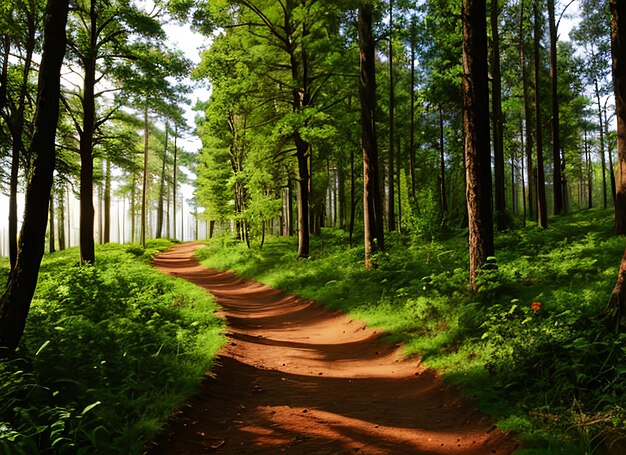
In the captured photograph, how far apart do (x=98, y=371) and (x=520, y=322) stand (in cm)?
566

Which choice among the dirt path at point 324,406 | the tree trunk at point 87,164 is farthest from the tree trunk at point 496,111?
the tree trunk at point 87,164

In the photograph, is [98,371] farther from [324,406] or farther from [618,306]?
[618,306]

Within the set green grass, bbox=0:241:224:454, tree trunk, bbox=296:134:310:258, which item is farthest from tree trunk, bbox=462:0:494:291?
tree trunk, bbox=296:134:310:258

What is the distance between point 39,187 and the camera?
511 cm

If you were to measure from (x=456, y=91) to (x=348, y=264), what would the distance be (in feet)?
41.8

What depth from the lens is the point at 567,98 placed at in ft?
90.4

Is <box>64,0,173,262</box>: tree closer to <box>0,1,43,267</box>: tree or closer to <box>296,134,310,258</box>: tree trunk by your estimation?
<box>0,1,43,267</box>: tree

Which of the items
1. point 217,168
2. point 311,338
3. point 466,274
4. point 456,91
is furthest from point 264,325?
point 217,168

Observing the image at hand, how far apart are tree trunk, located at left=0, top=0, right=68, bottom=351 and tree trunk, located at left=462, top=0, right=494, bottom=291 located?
22.8 ft

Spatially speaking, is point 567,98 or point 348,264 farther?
point 567,98

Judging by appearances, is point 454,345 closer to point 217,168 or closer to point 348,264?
point 348,264

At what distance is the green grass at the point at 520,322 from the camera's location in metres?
3.86

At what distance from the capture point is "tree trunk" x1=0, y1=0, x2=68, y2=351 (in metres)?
4.94

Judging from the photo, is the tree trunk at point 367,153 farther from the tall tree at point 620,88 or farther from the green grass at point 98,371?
the tall tree at point 620,88
